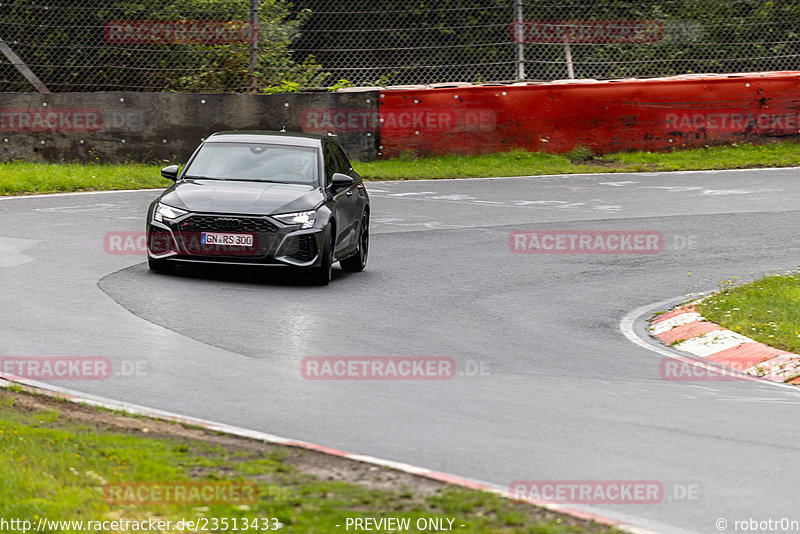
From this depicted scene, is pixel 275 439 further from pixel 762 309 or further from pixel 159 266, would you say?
pixel 762 309

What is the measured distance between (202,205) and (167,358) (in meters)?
3.50

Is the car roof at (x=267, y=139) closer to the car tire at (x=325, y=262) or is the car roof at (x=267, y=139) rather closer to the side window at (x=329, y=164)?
the side window at (x=329, y=164)

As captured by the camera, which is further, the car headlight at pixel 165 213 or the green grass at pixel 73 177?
the green grass at pixel 73 177

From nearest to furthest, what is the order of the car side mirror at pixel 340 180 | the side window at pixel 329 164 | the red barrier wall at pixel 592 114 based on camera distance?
1. the car side mirror at pixel 340 180
2. the side window at pixel 329 164
3. the red barrier wall at pixel 592 114

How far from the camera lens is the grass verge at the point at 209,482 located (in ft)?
17.1

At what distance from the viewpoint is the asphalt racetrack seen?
6.70 metres

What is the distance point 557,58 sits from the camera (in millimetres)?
23469

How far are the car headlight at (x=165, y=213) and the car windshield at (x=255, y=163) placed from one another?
88 cm

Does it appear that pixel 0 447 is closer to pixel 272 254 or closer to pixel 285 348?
pixel 285 348

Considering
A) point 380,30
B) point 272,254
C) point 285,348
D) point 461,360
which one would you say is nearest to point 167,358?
point 285,348

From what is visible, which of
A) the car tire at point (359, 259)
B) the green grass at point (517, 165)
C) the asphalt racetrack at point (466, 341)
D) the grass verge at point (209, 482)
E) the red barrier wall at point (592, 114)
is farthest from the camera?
the red barrier wall at point (592, 114)

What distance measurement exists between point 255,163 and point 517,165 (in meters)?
9.49

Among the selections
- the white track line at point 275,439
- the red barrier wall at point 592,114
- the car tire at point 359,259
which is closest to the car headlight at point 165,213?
the car tire at point 359,259

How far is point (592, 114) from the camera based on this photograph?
22312 millimetres
